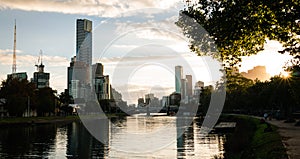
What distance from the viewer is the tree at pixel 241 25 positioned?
21.7m

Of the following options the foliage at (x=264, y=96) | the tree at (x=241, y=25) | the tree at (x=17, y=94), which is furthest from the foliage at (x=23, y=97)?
the tree at (x=241, y=25)

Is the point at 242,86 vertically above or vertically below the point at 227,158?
above

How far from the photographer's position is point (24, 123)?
126875 mm

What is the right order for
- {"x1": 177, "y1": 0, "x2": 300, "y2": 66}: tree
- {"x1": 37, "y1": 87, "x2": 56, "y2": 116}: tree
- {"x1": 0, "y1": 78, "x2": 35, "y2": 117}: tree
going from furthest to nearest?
{"x1": 37, "y1": 87, "x2": 56, "y2": 116}: tree
{"x1": 0, "y1": 78, "x2": 35, "y2": 117}: tree
{"x1": 177, "y1": 0, "x2": 300, "y2": 66}: tree

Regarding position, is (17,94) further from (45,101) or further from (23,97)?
(45,101)

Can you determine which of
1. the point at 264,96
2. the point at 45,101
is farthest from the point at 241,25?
the point at 45,101

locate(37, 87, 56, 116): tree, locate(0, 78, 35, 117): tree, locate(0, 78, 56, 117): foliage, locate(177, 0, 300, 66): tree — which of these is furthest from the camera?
locate(37, 87, 56, 116): tree

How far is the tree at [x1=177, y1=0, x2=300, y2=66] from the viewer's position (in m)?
21.7

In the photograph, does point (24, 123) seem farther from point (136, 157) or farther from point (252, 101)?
point (136, 157)

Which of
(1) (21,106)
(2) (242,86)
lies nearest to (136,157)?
(1) (21,106)

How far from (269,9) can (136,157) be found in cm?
2600

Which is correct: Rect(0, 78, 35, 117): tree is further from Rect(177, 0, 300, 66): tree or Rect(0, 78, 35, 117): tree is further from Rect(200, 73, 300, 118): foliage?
Rect(177, 0, 300, 66): tree

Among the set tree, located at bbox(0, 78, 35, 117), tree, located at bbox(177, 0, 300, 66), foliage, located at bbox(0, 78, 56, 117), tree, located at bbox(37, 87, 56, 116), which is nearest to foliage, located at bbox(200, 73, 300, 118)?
tree, located at bbox(177, 0, 300, 66)

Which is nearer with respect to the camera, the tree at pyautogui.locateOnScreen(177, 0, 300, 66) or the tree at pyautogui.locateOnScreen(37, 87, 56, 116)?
the tree at pyautogui.locateOnScreen(177, 0, 300, 66)
